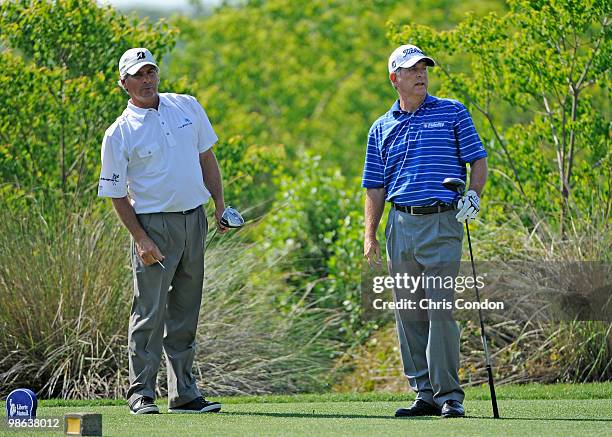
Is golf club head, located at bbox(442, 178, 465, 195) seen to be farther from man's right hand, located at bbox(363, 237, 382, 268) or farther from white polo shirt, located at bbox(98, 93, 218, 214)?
white polo shirt, located at bbox(98, 93, 218, 214)

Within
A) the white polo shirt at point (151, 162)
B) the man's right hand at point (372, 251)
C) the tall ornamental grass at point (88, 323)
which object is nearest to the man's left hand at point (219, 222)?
the white polo shirt at point (151, 162)

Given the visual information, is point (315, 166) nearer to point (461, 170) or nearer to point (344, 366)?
point (344, 366)

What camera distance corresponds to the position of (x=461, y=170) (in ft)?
21.9

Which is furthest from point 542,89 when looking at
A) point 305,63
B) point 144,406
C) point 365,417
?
point 305,63

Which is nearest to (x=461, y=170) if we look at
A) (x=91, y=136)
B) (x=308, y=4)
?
(x=91, y=136)

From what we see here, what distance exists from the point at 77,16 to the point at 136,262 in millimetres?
5380

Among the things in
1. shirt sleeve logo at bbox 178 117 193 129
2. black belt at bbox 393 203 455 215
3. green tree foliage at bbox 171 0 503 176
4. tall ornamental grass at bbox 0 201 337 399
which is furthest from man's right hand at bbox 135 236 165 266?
green tree foliage at bbox 171 0 503 176

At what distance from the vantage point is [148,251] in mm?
6742

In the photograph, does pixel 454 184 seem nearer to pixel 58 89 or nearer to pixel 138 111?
pixel 138 111

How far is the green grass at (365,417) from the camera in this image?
5754 millimetres

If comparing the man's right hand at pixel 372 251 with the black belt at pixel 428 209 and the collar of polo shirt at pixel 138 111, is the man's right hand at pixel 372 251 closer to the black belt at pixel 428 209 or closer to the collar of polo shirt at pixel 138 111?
the black belt at pixel 428 209

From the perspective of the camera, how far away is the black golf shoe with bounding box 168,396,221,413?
22.8 feet

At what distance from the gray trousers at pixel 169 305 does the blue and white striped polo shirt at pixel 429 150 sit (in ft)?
3.96

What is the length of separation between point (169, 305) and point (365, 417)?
1.36m
